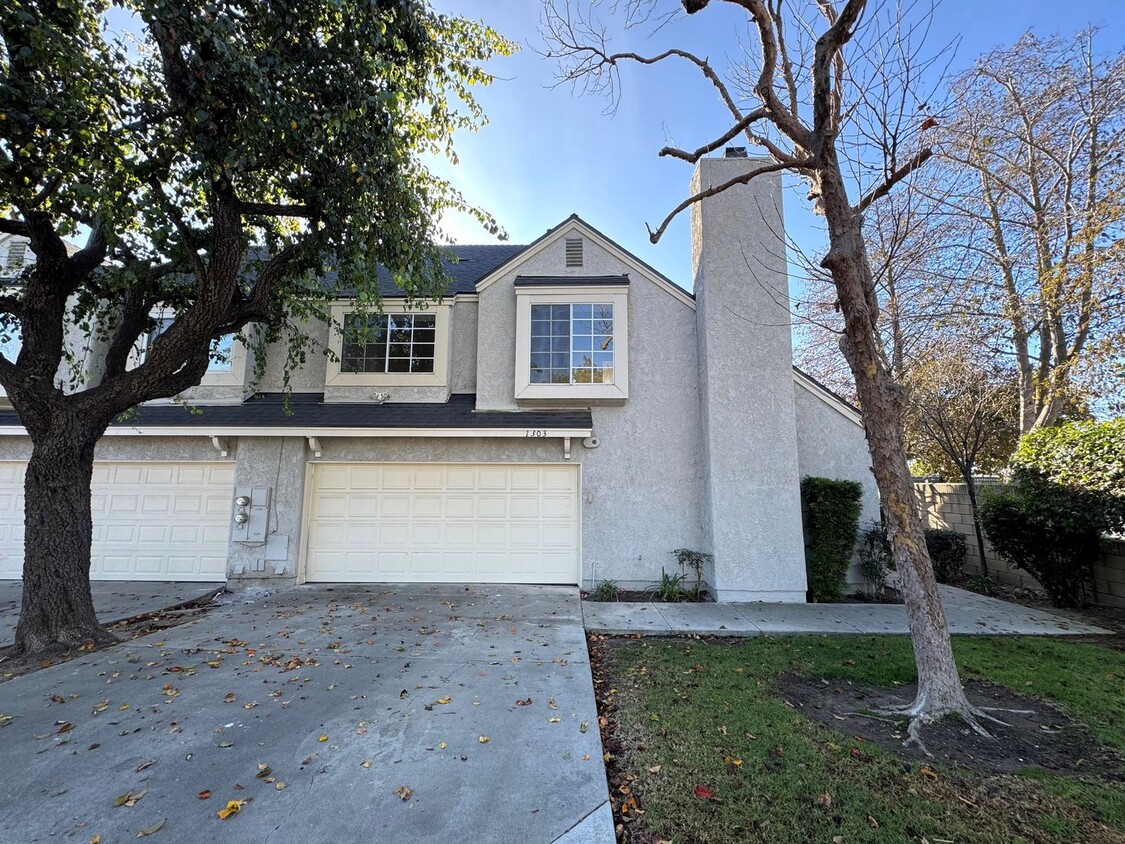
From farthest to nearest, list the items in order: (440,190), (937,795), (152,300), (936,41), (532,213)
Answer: (532,213), (440,190), (152,300), (936,41), (937,795)

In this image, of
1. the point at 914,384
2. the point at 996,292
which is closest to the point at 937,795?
the point at 914,384

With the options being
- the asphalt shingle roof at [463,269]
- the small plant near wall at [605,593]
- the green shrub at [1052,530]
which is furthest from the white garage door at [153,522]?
the green shrub at [1052,530]

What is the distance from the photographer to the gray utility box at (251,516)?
27.8 ft

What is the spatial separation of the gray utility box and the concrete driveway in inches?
100

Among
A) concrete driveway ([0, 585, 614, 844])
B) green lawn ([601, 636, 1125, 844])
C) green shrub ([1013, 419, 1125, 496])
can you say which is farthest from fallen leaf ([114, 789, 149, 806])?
green shrub ([1013, 419, 1125, 496])

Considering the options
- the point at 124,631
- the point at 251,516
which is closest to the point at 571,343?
the point at 251,516

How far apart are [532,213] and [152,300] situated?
20.2 ft

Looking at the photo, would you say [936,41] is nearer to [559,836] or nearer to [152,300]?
[559,836]

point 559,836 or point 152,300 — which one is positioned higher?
point 152,300

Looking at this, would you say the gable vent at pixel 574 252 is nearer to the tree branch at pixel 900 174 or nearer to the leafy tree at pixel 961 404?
the tree branch at pixel 900 174

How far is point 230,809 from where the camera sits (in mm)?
2766

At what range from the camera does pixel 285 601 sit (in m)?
7.59

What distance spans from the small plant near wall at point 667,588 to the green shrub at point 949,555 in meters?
6.07

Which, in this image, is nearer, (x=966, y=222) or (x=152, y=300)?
(x=152, y=300)
